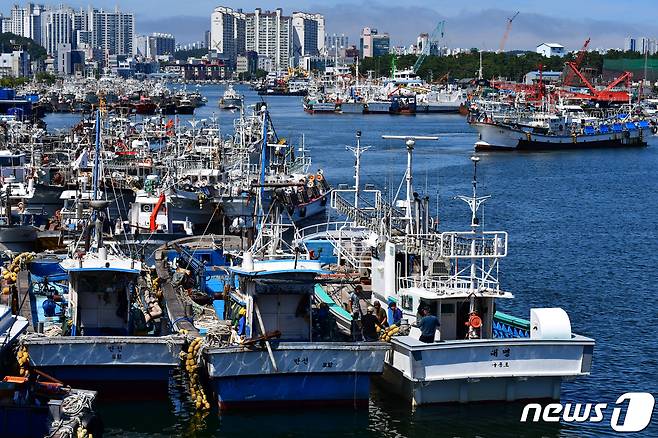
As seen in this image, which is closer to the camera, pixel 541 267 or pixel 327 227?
pixel 327 227

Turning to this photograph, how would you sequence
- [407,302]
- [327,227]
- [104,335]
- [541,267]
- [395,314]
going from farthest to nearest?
[541,267], [327,227], [395,314], [407,302], [104,335]

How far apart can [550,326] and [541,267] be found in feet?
52.0

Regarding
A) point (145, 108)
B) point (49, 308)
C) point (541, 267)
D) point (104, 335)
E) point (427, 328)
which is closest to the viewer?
point (427, 328)

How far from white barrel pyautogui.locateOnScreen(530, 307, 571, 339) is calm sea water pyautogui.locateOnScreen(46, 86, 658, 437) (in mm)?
1364

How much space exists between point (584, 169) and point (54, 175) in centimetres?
3482

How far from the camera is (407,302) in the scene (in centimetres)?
1994

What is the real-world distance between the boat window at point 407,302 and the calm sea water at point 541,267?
147 cm

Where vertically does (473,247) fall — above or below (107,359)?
above

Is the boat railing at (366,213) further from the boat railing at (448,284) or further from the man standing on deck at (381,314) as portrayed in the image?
the boat railing at (448,284)

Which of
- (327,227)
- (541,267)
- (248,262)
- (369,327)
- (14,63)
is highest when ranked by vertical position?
(14,63)

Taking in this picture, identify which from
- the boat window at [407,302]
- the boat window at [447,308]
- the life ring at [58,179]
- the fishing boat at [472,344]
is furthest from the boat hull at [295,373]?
the life ring at [58,179]

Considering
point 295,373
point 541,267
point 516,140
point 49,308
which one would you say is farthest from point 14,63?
point 295,373

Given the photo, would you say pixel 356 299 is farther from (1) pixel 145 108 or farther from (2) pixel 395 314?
(1) pixel 145 108

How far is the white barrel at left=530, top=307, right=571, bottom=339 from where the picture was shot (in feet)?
62.1
